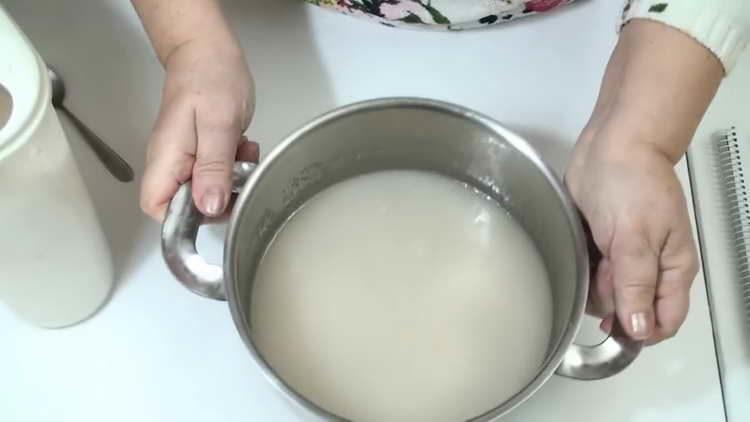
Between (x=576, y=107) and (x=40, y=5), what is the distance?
1.47 feet

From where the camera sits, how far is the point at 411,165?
0.58 metres

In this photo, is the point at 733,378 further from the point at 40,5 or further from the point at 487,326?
the point at 40,5

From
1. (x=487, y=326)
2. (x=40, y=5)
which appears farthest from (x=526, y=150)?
(x=40, y=5)

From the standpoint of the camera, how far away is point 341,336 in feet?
1.69

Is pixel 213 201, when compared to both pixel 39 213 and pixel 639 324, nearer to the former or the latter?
pixel 39 213

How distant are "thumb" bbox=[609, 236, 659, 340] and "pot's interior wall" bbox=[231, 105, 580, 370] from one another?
1.0 inches

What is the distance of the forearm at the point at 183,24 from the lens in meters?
0.56

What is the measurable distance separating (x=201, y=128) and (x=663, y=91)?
11.0 inches

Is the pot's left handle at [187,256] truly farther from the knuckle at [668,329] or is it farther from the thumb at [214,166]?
the knuckle at [668,329]

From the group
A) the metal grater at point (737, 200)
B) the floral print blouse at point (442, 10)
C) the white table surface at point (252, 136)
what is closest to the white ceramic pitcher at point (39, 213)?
the white table surface at point (252, 136)

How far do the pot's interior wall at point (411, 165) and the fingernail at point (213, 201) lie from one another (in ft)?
0.04

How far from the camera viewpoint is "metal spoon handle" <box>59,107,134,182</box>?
619 mm

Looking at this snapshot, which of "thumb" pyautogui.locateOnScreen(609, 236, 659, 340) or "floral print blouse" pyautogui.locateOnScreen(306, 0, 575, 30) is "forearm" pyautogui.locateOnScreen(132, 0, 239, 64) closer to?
"floral print blouse" pyautogui.locateOnScreen(306, 0, 575, 30)

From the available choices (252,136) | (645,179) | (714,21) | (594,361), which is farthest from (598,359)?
(252,136)
